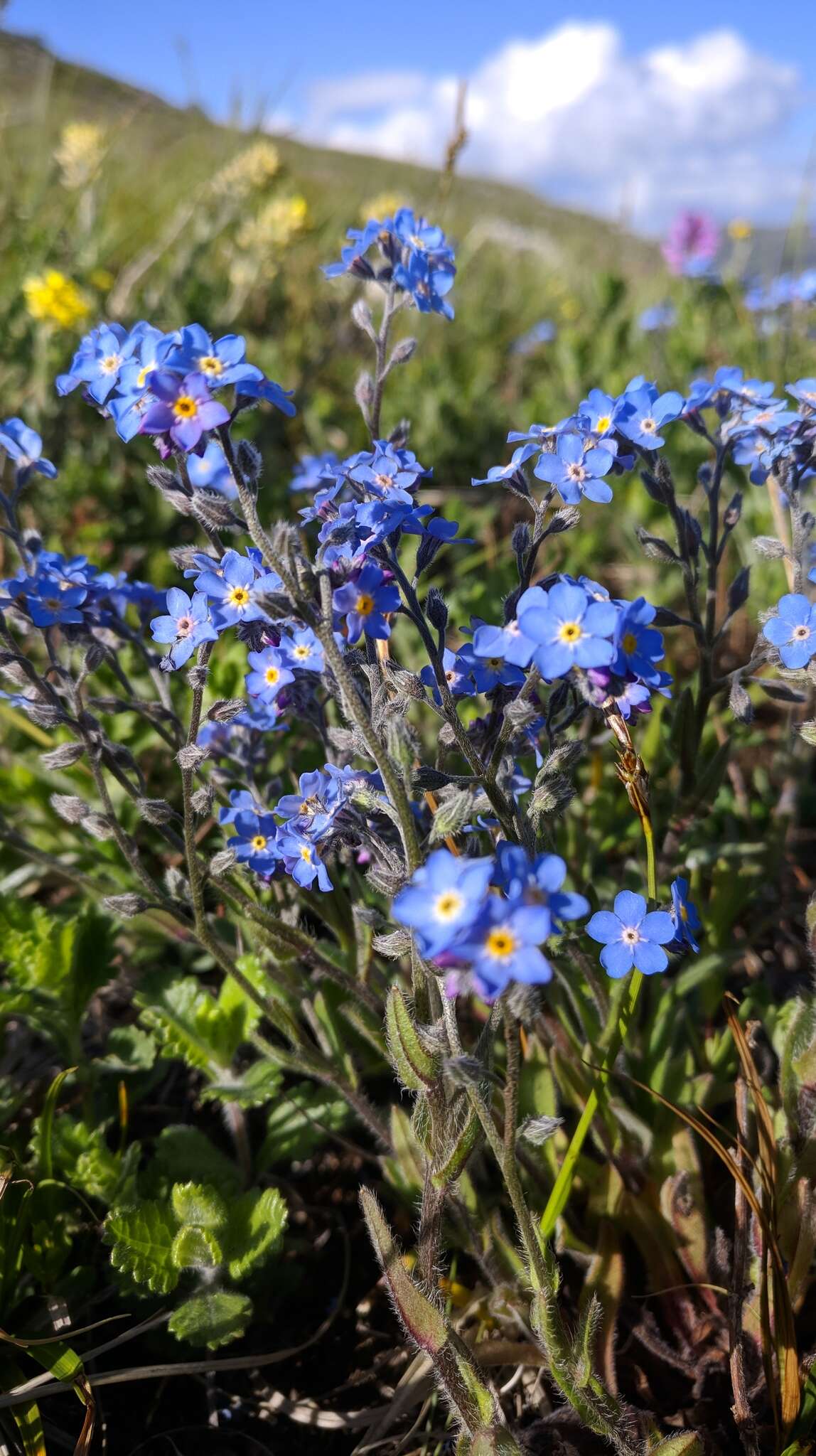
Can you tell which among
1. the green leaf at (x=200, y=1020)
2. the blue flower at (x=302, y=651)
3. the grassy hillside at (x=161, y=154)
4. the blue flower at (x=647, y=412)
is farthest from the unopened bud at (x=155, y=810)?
the grassy hillside at (x=161, y=154)

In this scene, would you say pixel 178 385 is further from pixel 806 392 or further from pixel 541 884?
pixel 806 392

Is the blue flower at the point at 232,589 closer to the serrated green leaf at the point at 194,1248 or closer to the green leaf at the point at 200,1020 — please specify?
the green leaf at the point at 200,1020

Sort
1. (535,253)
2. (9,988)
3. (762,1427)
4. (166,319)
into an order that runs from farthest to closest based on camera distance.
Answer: (535,253), (166,319), (9,988), (762,1427)

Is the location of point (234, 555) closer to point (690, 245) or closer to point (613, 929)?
point (613, 929)

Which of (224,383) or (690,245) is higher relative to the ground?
(690,245)

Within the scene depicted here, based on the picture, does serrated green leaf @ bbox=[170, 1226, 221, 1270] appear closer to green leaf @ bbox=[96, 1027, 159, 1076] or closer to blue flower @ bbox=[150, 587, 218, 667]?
green leaf @ bbox=[96, 1027, 159, 1076]

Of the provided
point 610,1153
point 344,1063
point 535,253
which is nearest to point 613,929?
point 610,1153

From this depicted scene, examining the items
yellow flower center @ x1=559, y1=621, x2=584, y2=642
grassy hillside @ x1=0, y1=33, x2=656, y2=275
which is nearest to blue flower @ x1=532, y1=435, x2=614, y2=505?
yellow flower center @ x1=559, y1=621, x2=584, y2=642
